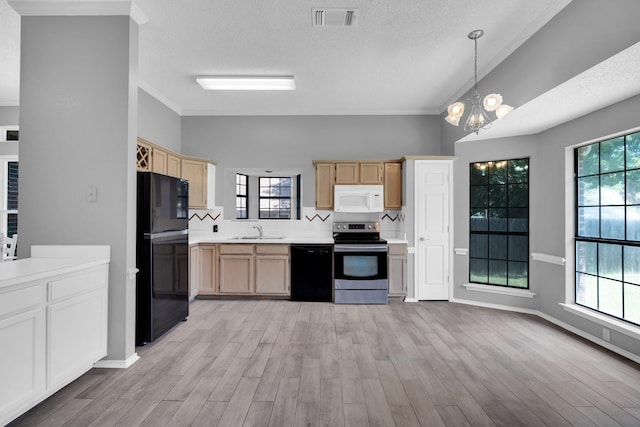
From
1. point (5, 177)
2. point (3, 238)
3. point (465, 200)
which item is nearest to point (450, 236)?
point (465, 200)

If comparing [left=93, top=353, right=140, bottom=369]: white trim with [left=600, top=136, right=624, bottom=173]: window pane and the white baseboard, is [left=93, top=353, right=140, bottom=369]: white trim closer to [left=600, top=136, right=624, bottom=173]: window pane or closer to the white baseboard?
the white baseboard

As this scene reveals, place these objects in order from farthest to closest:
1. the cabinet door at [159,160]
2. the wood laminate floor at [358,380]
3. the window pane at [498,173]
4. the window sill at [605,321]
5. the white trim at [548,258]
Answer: the window pane at [498,173] → the cabinet door at [159,160] → the white trim at [548,258] → the window sill at [605,321] → the wood laminate floor at [358,380]

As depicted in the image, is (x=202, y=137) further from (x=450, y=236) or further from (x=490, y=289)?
(x=490, y=289)

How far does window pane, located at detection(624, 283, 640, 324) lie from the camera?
9.39 ft

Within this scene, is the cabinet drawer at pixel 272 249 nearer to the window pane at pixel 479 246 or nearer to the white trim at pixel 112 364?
the white trim at pixel 112 364

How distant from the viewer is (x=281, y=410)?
2.01m

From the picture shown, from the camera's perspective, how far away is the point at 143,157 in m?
3.72

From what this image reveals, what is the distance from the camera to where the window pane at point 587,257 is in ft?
10.9

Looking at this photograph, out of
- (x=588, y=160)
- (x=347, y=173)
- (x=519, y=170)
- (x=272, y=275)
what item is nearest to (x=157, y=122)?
(x=272, y=275)

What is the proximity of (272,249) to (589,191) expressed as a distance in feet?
12.9

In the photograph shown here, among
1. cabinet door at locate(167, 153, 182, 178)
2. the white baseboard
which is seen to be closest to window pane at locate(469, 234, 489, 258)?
the white baseboard

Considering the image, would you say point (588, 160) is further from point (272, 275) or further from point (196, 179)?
point (196, 179)

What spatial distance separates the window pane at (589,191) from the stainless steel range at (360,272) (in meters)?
2.34

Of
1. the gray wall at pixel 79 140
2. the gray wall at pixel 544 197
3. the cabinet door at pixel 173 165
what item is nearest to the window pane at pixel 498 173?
the gray wall at pixel 544 197
